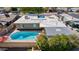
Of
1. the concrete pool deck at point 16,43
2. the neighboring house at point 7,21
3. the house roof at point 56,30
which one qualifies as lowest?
the concrete pool deck at point 16,43

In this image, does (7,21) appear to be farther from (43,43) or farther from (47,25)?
(47,25)

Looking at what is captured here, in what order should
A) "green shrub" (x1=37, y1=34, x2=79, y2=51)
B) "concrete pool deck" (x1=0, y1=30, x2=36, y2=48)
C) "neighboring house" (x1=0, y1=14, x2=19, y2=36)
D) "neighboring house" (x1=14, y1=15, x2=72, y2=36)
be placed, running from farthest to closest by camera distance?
"concrete pool deck" (x1=0, y1=30, x2=36, y2=48) → "neighboring house" (x1=14, y1=15, x2=72, y2=36) → "green shrub" (x1=37, y1=34, x2=79, y2=51) → "neighboring house" (x1=0, y1=14, x2=19, y2=36)

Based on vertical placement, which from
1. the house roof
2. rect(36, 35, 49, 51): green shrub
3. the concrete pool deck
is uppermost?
the house roof

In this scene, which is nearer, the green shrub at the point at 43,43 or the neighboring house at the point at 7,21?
the neighboring house at the point at 7,21

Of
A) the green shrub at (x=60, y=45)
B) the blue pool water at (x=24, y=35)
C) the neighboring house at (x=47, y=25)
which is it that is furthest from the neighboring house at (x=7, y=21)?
the green shrub at (x=60, y=45)

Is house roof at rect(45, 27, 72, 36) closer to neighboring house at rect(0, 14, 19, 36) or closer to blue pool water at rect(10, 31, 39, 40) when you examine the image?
blue pool water at rect(10, 31, 39, 40)

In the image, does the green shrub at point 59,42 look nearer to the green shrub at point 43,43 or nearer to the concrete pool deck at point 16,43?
the green shrub at point 43,43

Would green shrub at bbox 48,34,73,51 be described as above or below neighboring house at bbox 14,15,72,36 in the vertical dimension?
below

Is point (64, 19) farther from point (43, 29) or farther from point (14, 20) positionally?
point (14, 20)

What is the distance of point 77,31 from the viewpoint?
2400 millimetres

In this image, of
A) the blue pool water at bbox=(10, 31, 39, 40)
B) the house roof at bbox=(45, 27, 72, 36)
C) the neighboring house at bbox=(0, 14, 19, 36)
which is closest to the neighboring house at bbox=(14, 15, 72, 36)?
the house roof at bbox=(45, 27, 72, 36)
